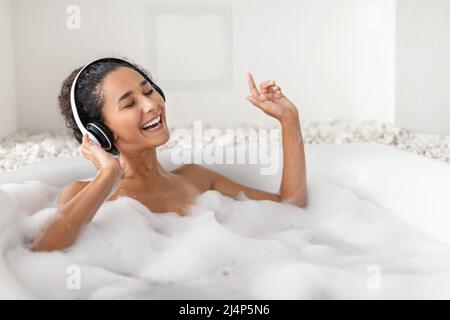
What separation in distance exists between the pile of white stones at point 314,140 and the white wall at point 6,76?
7cm

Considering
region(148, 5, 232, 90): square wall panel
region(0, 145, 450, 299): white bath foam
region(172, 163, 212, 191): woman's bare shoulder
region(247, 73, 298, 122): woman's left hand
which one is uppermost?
region(148, 5, 232, 90): square wall panel

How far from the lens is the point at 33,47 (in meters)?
3.32

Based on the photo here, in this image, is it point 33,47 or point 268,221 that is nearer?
point 268,221

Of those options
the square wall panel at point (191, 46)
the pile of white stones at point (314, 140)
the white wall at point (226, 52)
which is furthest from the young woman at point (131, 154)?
the square wall panel at point (191, 46)

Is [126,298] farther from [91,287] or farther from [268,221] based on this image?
[268,221]

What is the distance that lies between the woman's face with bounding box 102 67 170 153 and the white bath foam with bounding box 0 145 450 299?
6.7 inches

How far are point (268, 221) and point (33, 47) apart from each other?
2007 millimetres

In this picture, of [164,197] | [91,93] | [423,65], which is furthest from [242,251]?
[423,65]

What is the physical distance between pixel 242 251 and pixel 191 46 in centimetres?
205

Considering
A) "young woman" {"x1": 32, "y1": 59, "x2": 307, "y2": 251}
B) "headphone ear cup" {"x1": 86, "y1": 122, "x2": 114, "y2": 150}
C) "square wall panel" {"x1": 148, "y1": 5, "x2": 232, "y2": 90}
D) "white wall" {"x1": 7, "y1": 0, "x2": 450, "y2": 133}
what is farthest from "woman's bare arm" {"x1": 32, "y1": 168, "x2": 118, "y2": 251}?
"square wall panel" {"x1": 148, "y1": 5, "x2": 232, "y2": 90}

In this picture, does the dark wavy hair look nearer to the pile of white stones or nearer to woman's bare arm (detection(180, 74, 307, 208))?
woman's bare arm (detection(180, 74, 307, 208))

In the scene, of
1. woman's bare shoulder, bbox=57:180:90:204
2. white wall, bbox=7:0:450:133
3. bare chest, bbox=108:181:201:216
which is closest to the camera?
woman's bare shoulder, bbox=57:180:90:204

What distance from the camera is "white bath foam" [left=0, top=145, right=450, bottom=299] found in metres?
1.32
